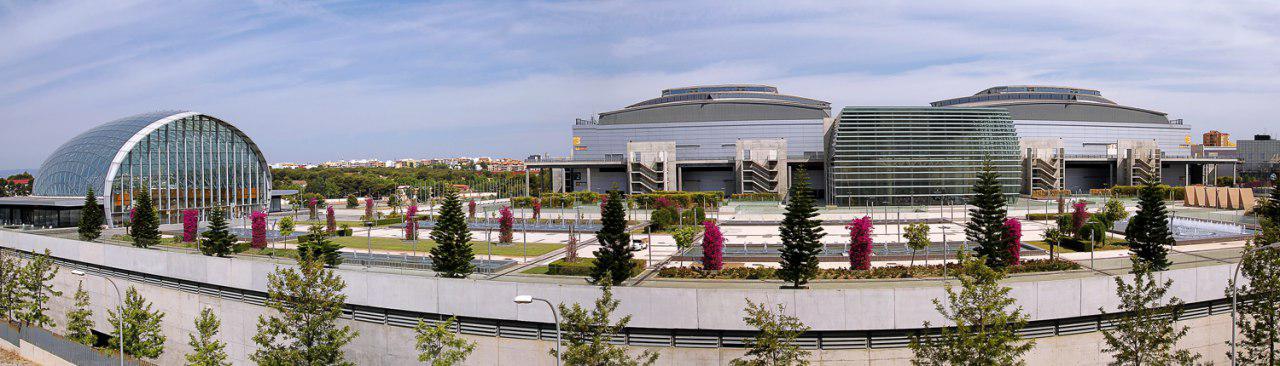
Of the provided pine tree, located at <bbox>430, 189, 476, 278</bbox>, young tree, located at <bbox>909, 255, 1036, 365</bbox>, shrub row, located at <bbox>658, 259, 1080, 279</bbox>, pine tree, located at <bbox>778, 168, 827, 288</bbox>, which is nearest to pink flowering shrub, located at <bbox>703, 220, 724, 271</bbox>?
shrub row, located at <bbox>658, 259, 1080, 279</bbox>

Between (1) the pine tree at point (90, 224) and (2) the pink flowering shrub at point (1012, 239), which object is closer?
(2) the pink flowering shrub at point (1012, 239)

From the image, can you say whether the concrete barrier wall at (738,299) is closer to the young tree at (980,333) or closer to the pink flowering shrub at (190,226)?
the young tree at (980,333)

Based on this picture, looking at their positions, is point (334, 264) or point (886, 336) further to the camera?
point (334, 264)

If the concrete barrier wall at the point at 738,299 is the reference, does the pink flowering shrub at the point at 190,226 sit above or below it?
above

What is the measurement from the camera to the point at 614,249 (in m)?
28.5

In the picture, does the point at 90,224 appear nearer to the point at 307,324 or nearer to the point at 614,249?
the point at 307,324

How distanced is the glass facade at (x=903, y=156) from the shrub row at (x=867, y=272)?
5146cm

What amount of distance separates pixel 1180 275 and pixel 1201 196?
54.5 m

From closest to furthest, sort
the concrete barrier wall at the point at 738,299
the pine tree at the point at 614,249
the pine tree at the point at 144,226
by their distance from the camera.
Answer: the concrete barrier wall at the point at 738,299, the pine tree at the point at 614,249, the pine tree at the point at 144,226

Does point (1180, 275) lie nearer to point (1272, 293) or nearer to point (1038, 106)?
point (1272, 293)

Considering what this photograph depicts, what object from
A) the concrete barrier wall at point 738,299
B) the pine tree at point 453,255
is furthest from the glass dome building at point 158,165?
the concrete barrier wall at point 738,299

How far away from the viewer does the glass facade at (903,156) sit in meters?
81.7

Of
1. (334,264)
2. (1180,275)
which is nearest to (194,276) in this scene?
(334,264)

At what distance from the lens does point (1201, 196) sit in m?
66.6
